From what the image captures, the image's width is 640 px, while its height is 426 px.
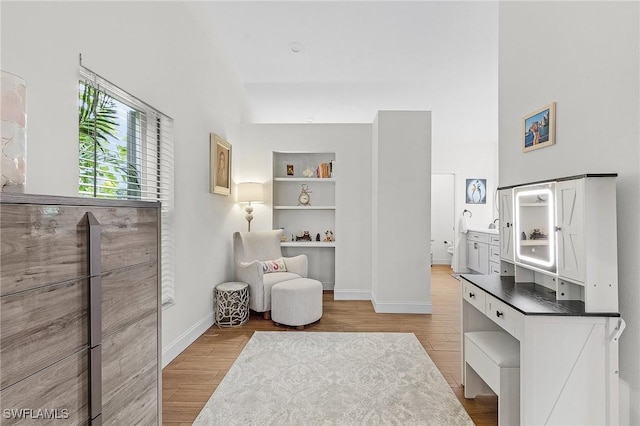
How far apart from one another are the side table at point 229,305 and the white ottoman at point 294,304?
1.13 ft

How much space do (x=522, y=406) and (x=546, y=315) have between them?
0.45m

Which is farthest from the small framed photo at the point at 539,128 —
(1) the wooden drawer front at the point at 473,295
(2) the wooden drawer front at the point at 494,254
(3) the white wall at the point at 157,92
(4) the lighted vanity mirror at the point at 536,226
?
(2) the wooden drawer front at the point at 494,254

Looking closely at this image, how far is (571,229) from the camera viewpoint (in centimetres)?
156

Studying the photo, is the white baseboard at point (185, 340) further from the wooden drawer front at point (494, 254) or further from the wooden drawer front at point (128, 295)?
the wooden drawer front at point (494, 254)

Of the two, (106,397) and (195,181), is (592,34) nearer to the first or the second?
(106,397)

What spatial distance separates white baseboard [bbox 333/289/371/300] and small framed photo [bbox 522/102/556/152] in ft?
9.44

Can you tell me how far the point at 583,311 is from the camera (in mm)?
1446

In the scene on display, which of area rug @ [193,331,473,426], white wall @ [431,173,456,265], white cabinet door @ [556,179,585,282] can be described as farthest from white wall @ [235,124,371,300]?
white wall @ [431,173,456,265]

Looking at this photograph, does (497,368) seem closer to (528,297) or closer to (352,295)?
(528,297)

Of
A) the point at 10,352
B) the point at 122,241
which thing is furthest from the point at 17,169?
the point at 10,352

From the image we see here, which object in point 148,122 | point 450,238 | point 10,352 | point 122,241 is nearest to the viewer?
point 10,352

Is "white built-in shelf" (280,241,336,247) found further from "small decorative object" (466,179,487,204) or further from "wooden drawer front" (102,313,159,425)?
"small decorative object" (466,179,487,204)

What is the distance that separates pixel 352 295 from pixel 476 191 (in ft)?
15.0

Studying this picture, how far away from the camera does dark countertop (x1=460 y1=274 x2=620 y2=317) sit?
1.44 meters
